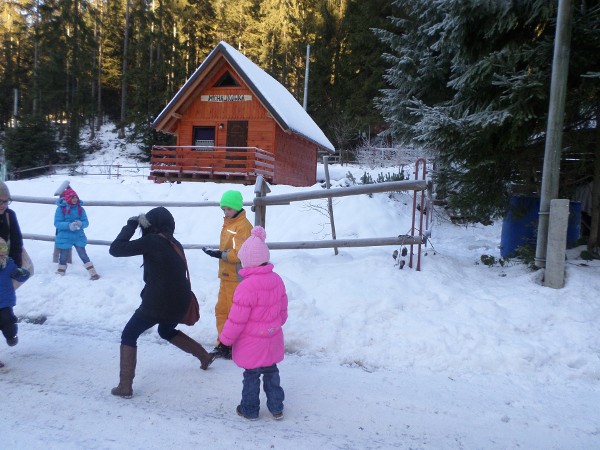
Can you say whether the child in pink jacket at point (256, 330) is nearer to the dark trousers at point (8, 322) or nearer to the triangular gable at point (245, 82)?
the dark trousers at point (8, 322)

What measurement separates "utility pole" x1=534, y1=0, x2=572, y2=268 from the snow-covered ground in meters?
0.61

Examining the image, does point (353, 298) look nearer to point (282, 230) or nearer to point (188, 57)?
point (282, 230)

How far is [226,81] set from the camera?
1967 cm

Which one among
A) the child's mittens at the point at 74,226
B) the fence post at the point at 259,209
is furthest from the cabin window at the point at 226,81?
the fence post at the point at 259,209

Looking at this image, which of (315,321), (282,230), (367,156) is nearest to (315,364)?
(315,321)

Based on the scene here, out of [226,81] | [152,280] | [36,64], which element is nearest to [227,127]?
[226,81]

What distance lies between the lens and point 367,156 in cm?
2570

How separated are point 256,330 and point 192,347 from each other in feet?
3.36

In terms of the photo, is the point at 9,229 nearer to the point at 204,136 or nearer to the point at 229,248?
the point at 229,248

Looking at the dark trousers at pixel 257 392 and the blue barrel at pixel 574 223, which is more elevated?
the blue barrel at pixel 574 223

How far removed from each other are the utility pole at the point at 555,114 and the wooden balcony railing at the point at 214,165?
42.6ft

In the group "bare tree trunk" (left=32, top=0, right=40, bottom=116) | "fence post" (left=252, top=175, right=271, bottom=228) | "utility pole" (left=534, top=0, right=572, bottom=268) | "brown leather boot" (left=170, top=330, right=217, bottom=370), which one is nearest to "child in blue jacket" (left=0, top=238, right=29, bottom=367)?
"brown leather boot" (left=170, top=330, right=217, bottom=370)

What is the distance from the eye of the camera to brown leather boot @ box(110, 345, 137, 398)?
341 cm

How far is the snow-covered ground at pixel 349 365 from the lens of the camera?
3.02 meters
